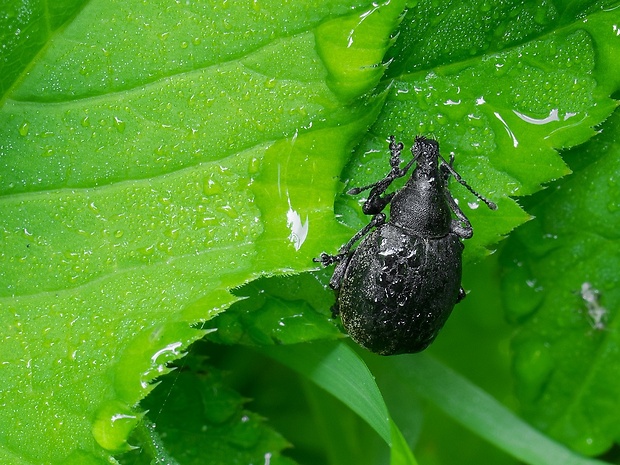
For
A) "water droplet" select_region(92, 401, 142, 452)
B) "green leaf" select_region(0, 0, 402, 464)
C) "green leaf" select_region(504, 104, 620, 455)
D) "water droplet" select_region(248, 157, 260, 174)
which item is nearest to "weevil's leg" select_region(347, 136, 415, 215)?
"green leaf" select_region(0, 0, 402, 464)

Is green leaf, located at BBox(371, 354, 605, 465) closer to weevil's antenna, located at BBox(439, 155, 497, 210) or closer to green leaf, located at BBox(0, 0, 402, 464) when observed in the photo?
weevil's antenna, located at BBox(439, 155, 497, 210)

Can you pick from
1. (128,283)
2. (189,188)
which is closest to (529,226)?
(189,188)

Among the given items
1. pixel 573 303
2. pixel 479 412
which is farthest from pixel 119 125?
pixel 573 303

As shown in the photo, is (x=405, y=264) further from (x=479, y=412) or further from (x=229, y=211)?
(x=479, y=412)

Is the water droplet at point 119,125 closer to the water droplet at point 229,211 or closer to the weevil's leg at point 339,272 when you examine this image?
the water droplet at point 229,211

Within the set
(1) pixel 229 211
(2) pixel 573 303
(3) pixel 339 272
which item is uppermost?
(1) pixel 229 211
